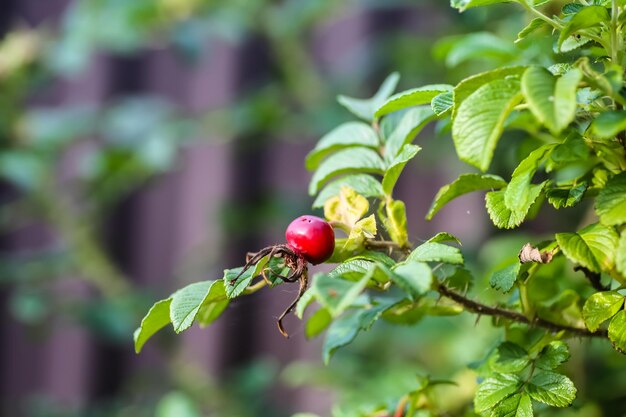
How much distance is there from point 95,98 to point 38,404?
0.95m

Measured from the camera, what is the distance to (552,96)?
14.0 inches

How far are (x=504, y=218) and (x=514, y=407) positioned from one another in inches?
4.4

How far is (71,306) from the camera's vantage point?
1.55 meters

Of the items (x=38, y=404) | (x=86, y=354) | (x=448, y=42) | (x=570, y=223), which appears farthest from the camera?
(x=86, y=354)

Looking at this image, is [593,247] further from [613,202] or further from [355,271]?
[355,271]

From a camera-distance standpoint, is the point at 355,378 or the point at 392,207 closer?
the point at 392,207

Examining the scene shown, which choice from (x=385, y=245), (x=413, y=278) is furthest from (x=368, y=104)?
(x=413, y=278)

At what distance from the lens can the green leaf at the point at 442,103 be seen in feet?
1.44

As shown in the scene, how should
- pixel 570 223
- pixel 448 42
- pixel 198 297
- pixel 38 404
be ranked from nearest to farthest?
Answer: pixel 198 297
pixel 448 42
pixel 570 223
pixel 38 404

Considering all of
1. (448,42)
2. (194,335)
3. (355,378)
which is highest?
(448,42)

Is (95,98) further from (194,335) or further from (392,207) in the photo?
(392,207)

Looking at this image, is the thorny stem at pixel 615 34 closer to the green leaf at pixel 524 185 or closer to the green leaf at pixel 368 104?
the green leaf at pixel 524 185

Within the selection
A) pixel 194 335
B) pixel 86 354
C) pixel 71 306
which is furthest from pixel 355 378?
pixel 86 354

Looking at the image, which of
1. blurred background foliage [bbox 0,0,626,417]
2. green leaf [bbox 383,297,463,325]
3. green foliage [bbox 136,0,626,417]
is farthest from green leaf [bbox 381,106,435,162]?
blurred background foliage [bbox 0,0,626,417]
